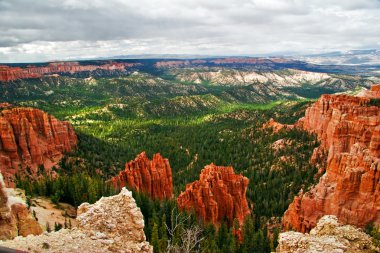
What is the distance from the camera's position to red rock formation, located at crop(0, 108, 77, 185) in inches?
2844

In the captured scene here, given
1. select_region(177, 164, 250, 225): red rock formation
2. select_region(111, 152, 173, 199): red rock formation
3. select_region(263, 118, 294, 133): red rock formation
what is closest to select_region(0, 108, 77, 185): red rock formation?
select_region(111, 152, 173, 199): red rock formation

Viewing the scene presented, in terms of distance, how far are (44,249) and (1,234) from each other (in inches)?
233

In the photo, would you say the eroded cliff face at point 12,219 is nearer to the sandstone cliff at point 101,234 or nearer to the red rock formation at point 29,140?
the sandstone cliff at point 101,234

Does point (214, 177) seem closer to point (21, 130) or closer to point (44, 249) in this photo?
point (21, 130)

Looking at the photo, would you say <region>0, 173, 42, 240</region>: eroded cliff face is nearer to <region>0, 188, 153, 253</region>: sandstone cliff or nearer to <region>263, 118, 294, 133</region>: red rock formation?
<region>0, 188, 153, 253</region>: sandstone cliff

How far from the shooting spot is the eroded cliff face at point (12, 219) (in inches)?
794

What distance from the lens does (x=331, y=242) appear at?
19.9 meters

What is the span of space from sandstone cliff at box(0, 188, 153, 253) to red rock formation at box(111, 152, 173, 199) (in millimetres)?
49822

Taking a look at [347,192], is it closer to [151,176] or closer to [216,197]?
[216,197]

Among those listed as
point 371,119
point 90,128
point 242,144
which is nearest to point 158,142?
point 242,144

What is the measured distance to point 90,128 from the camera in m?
174

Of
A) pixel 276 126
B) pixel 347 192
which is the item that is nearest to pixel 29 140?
pixel 347 192

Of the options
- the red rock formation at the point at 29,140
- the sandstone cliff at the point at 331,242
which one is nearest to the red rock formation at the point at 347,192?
the sandstone cliff at the point at 331,242

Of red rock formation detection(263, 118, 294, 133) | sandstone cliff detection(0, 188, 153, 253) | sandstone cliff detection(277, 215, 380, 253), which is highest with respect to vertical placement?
sandstone cliff detection(0, 188, 153, 253)
